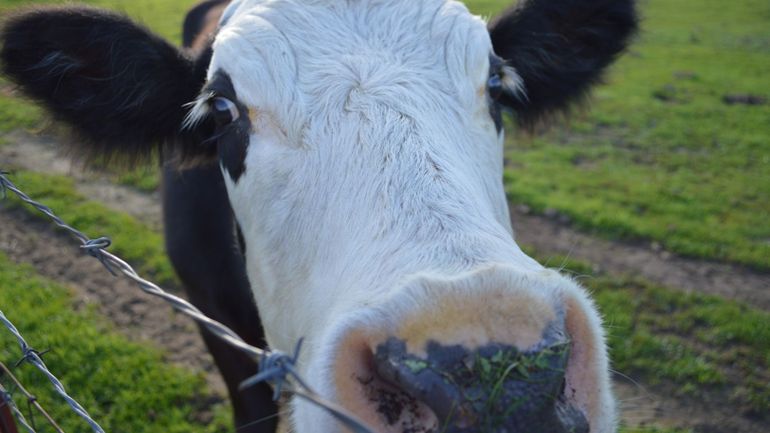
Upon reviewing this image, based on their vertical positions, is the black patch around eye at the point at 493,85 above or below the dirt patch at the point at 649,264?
above

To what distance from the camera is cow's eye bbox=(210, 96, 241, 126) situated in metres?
2.28

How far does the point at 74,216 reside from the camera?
6.26 meters

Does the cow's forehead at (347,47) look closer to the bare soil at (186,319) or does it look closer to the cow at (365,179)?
the cow at (365,179)

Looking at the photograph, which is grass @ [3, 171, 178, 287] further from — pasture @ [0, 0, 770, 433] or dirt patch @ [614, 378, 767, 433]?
dirt patch @ [614, 378, 767, 433]

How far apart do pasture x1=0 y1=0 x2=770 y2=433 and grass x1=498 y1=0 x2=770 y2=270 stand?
3 cm

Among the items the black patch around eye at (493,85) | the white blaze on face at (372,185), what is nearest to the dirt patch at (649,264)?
the black patch around eye at (493,85)

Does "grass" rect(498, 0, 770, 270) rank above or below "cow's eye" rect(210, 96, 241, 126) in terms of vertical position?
below

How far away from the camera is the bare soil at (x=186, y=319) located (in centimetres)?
422

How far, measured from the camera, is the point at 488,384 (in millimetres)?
1276

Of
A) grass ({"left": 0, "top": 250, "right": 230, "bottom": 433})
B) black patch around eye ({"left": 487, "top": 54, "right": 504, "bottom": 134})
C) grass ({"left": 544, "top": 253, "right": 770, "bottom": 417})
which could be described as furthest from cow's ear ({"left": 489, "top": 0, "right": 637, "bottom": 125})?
grass ({"left": 0, "top": 250, "right": 230, "bottom": 433})

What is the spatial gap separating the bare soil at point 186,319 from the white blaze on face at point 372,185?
229 centimetres

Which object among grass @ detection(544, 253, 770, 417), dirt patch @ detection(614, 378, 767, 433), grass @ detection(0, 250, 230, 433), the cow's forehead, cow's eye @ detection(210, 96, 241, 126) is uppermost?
the cow's forehead

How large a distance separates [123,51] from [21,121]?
23.0 ft

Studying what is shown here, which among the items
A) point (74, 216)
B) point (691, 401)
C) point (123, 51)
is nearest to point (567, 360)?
point (123, 51)
